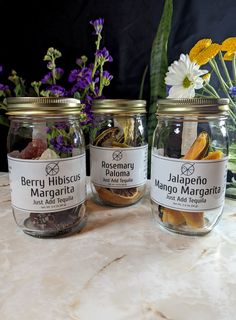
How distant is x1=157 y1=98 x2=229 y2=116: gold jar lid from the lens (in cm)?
38

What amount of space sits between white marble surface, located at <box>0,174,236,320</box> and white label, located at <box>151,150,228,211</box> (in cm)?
5

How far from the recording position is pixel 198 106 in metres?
0.39

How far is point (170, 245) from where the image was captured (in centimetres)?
40

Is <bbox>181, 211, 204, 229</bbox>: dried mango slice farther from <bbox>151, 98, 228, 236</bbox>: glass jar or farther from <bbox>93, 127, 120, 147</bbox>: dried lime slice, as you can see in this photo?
<bbox>93, 127, 120, 147</bbox>: dried lime slice

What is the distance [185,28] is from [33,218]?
0.50 m

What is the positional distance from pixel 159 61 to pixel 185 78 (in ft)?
0.54

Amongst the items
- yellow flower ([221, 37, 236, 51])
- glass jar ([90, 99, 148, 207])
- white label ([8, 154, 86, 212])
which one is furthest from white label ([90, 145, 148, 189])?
yellow flower ([221, 37, 236, 51])

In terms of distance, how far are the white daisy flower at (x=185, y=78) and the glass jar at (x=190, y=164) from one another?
0.06 metres

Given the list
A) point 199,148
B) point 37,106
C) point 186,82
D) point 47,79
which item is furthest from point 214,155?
point 47,79

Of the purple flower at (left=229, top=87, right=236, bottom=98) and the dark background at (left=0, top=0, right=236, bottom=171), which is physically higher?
the dark background at (left=0, top=0, right=236, bottom=171)

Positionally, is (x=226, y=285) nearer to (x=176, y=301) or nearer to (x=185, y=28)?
(x=176, y=301)

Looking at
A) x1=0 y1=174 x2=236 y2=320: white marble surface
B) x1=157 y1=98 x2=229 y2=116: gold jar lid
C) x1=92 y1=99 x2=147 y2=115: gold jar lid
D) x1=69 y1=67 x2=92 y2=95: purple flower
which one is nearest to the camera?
x1=0 y1=174 x2=236 y2=320: white marble surface

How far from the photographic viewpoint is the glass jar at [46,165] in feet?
1.27

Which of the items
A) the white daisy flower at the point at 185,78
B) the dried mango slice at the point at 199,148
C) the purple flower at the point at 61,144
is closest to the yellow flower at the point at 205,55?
the white daisy flower at the point at 185,78
